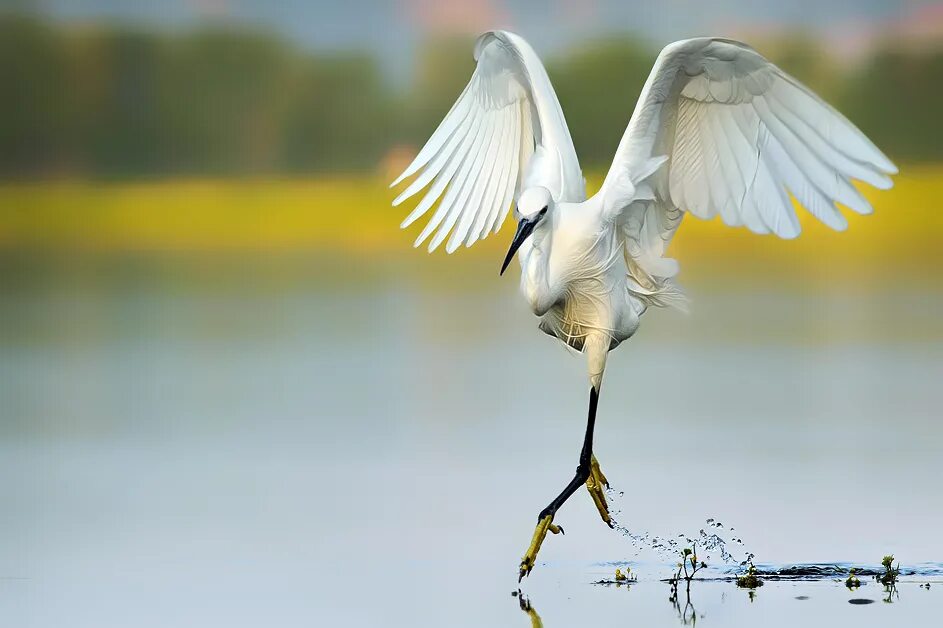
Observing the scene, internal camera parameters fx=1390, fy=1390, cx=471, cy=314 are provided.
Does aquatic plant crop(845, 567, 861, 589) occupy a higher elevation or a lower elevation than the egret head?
lower

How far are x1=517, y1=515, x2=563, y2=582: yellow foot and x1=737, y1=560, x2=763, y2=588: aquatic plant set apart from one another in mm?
578

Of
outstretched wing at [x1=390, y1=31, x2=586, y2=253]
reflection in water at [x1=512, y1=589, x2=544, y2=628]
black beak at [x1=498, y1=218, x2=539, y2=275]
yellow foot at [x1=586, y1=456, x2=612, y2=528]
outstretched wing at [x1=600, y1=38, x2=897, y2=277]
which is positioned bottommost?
reflection in water at [x1=512, y1=589, x2=544, y2=628]

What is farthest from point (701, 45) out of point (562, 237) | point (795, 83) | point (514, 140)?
point (514, 140)

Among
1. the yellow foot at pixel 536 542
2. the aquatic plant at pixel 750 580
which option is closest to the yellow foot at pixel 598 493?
the yellow foot at pixel 536 542

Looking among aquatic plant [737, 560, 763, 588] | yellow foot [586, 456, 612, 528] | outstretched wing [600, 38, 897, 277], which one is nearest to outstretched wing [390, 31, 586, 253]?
outstretched wing [600, 38, 897, 277]

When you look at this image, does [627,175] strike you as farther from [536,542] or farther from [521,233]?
[536,542]

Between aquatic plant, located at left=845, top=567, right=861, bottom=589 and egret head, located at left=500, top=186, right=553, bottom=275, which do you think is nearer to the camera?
aquatic plant, located at left=845, top=567, right=861, bottom=589

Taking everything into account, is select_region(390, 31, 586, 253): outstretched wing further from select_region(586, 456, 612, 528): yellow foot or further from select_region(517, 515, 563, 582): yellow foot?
select_region(517, 515, 563, 582): yellow foot

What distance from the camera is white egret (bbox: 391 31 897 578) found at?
13.3 ft

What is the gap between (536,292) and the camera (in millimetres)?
4250

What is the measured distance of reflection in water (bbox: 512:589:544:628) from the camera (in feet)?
11.6

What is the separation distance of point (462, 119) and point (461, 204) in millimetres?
310

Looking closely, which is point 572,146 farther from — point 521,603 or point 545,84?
point 521,603

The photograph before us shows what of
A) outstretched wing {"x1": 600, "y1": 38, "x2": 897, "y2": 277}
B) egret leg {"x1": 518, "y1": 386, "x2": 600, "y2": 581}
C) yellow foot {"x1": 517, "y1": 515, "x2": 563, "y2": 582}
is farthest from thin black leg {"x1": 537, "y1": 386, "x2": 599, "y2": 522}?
outstretched wing {"x1": 600, "y1": 38, "x2": 897, "y2": 277}
